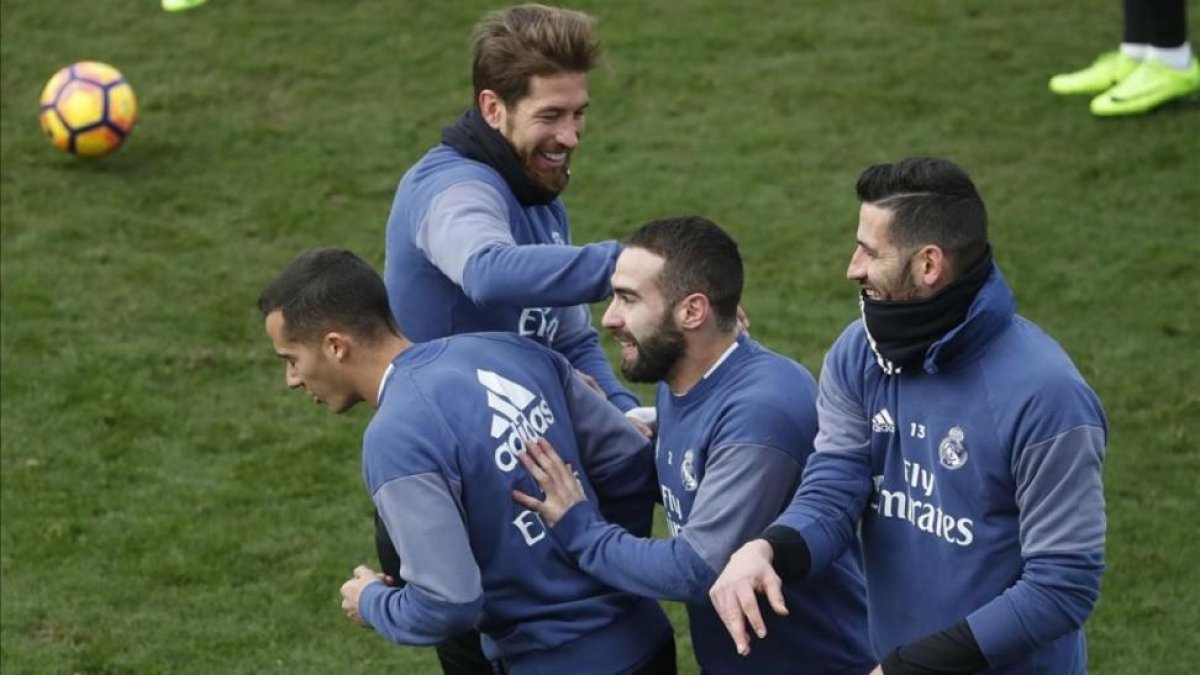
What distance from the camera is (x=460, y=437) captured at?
457 centimetres

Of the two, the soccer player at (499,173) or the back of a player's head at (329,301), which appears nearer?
the back of a player's head at (329,301)

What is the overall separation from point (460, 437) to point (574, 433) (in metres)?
0.49

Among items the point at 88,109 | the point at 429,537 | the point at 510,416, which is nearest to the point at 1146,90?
the point at 88,109

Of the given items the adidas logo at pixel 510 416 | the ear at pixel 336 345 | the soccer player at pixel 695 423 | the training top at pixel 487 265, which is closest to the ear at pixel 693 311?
the soccer player at pixel 695 423

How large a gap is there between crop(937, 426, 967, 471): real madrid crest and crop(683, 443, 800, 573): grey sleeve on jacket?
0.43m

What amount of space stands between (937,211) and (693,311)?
2.22 feet

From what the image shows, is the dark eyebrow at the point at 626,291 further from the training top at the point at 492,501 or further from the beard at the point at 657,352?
the training top at the point at 492,501

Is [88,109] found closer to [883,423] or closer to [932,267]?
[883,423]

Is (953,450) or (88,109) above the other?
(953,450)

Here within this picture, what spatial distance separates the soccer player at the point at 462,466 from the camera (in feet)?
14.6

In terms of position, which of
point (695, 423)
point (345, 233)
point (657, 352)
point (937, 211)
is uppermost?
point (937, 211)

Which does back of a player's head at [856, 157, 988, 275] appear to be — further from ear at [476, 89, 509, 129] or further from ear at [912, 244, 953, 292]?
ear at [476, 89, 509, 129]

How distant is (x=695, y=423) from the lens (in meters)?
4.68

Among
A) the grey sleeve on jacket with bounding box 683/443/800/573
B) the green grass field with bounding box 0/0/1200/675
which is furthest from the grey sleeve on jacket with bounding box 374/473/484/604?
the green grass field with bounding box 0/0/1200/675
